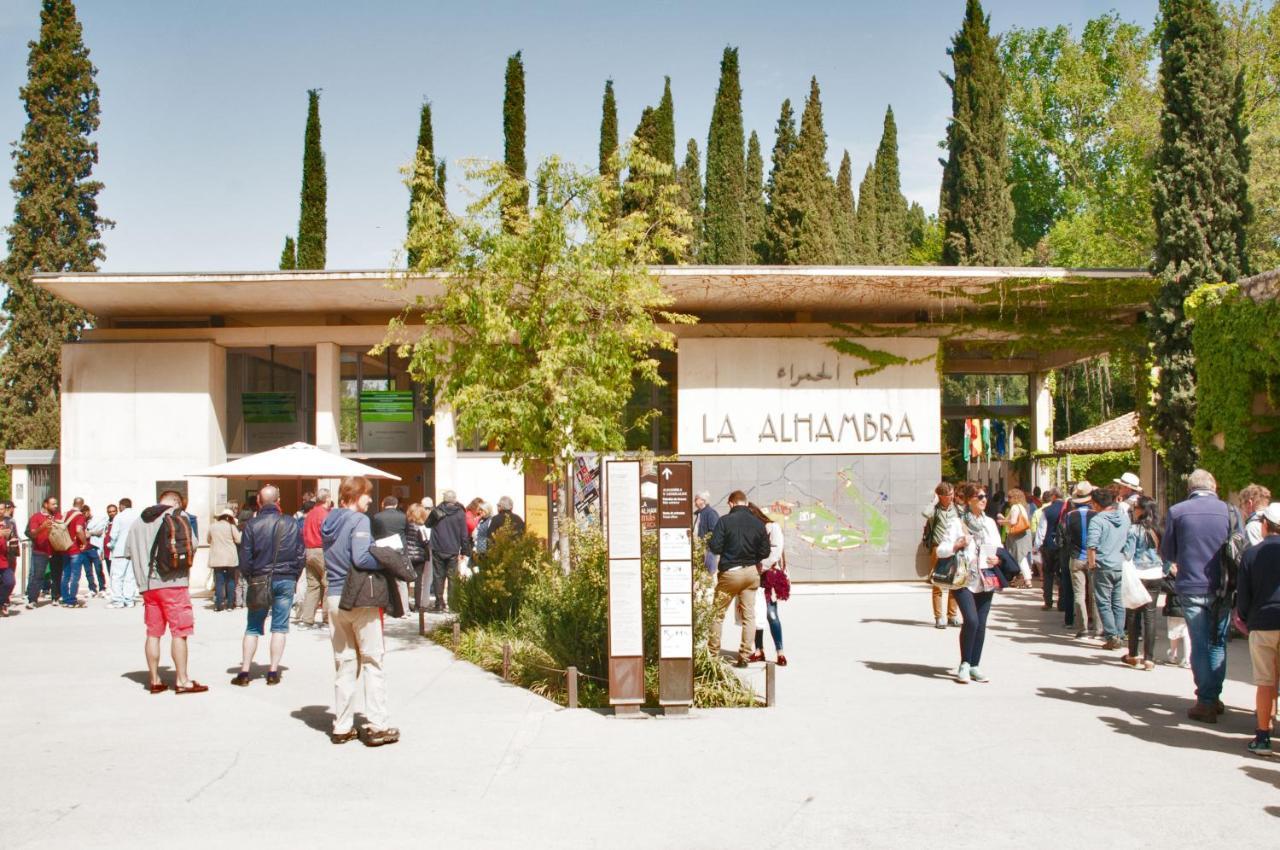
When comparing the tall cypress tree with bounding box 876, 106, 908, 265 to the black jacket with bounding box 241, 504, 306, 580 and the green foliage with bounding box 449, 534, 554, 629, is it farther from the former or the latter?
the black jacket with bounding box 241, 504, 306, 580

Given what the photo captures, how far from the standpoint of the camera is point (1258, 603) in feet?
24.5

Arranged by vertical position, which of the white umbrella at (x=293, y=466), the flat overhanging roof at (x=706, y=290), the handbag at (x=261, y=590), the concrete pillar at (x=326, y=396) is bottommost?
the handbag at (x=261, y=590)

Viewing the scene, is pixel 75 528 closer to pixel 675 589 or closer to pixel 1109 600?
pixel 675 589

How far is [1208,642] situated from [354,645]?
21.6 feet

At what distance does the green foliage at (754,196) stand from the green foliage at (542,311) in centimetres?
2895

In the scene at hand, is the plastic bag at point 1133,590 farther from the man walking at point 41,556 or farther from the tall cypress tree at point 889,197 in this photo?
the tall cypress tree at point 889,197

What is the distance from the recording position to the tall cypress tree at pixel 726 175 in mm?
44969

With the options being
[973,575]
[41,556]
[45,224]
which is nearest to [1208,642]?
[973,575]

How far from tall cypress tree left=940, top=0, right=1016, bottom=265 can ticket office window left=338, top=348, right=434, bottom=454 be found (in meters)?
22.2

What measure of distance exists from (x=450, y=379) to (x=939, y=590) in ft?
23.4

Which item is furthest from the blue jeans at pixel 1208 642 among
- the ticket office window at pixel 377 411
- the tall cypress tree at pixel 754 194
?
the tall cypress tree at pixel 754 194

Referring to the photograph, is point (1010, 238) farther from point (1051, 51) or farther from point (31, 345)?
point (31, 345)

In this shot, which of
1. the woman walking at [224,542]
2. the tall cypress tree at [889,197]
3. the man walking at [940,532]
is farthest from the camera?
the tall cypress tree at [889,197]

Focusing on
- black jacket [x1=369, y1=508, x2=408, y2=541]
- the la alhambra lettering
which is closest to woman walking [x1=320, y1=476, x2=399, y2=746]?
black jacket [x1=369, y1=508, x2=408, y2=541]
